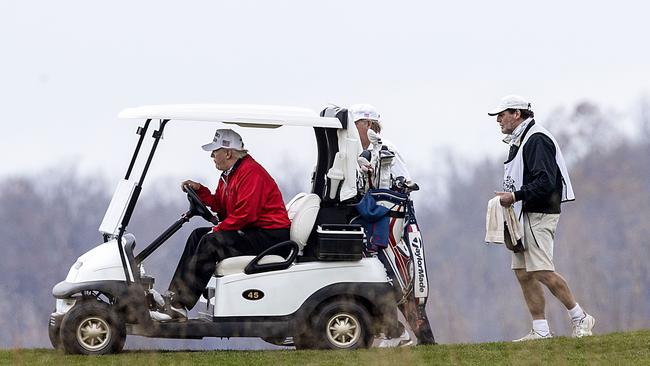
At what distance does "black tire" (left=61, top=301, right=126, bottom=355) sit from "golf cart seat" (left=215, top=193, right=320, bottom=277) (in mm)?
840

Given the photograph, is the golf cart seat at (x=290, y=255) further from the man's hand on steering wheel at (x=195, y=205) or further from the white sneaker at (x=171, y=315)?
the man's hand on steering wheel at (x=195, y=205)

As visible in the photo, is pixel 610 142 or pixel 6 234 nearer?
pixel 610 142

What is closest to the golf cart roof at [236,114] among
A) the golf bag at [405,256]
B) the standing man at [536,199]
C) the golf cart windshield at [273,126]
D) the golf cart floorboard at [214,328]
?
the golf cart windshield at [273,126]

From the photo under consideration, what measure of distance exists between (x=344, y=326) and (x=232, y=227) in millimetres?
1105

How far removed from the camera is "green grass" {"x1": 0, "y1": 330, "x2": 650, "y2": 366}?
1091 centimetres

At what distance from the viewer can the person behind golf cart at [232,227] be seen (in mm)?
12055

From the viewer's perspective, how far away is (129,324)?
474 inches

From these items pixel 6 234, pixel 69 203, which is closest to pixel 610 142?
pixel 69 203

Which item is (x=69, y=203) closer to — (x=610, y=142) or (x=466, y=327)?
(x=610, y=142)

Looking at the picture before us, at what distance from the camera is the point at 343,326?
40.0 feet

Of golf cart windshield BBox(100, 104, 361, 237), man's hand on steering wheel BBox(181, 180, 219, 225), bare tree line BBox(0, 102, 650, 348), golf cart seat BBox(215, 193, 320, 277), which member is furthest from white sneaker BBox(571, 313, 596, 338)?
bare tree line BBox(0, 102, 650, 348)

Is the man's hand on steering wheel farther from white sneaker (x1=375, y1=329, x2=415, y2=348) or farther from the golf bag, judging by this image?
white sneaker (x1=375, y1=329, x2=415, y2=348)

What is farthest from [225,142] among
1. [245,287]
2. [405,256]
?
[405,256]

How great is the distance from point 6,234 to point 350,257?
49.4 meters
